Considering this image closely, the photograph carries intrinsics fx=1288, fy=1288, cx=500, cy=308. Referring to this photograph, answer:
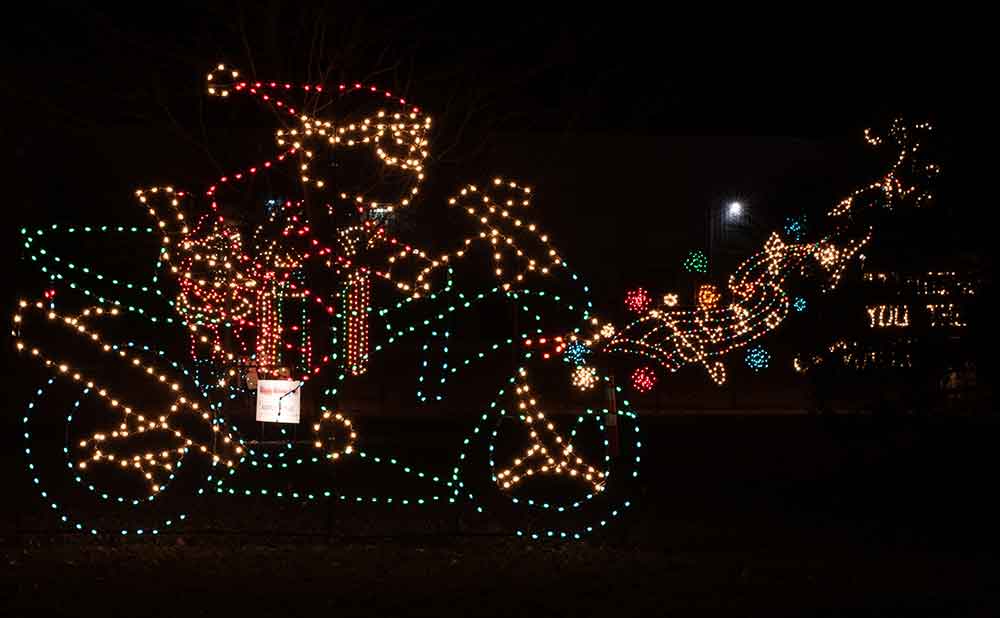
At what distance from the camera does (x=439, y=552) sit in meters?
8.62

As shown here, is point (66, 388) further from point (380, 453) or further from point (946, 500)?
point (946, 500)

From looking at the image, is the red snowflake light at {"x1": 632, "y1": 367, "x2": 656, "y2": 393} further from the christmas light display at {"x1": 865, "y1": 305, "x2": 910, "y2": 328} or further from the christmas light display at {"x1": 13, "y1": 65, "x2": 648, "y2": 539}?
the christmas light display at {"x1": 865, "y1": 305, "x2": 910, "y2": 328}

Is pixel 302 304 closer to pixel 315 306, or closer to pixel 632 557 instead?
pixel 315 306

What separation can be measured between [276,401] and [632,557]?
407 cm

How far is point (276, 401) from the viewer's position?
11.4 metres

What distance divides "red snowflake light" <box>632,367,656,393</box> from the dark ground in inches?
530

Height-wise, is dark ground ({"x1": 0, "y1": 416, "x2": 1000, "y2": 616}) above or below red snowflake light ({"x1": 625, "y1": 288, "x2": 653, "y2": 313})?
below

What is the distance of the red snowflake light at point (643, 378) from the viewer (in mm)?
26188

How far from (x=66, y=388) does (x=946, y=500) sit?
1508cm

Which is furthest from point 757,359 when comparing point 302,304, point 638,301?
point 302,304

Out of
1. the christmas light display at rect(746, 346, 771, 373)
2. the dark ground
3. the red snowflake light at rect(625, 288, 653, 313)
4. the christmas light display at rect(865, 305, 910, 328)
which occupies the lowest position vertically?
the dark ground

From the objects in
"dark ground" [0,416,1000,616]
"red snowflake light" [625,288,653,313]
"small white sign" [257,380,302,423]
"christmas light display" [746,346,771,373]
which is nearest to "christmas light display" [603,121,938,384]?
"red snowflake light" [625,288,653,313]

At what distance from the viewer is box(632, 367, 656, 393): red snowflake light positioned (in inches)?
1031

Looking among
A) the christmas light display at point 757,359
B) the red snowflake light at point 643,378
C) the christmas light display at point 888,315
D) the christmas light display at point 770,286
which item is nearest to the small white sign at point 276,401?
the christmas light display at point 770,286
